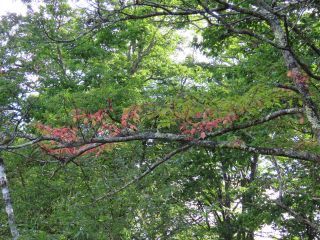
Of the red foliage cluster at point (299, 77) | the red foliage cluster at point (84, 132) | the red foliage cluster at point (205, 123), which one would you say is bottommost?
the red foliage cluster at point (84, 132)

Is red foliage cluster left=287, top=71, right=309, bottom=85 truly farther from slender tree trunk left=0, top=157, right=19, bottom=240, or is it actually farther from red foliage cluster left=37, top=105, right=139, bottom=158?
slender tree trunk left=0, top=157, right=19, bottom=240

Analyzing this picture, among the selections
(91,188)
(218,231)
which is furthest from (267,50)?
(218,231)

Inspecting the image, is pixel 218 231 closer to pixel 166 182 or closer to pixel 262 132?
pixel 166 182

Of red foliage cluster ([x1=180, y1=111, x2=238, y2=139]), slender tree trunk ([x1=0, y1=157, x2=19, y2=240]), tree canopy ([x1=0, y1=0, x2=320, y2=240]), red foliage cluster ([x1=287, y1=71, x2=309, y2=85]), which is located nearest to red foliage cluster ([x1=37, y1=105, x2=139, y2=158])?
tree canopy ([x1=0, y1=0, x2=320, y2=240])

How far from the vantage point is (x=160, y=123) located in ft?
17.4

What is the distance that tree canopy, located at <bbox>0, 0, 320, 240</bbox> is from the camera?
4672 millimetres

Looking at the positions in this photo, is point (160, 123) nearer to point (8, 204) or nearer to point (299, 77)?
point (299, 77)

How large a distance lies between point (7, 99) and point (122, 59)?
14.0 feet

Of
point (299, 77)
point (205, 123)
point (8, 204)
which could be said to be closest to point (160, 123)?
point (205, 123)

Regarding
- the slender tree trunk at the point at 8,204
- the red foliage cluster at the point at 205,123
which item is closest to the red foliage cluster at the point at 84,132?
the red foliage cluster at the point at 205,123

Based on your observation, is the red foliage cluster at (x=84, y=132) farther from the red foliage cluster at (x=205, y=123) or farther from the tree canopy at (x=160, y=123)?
the red foliage cluster at (x=205, y=123)

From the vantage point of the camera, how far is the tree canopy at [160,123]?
4.67 m

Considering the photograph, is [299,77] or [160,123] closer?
[299,77]

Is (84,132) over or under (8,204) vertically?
under
